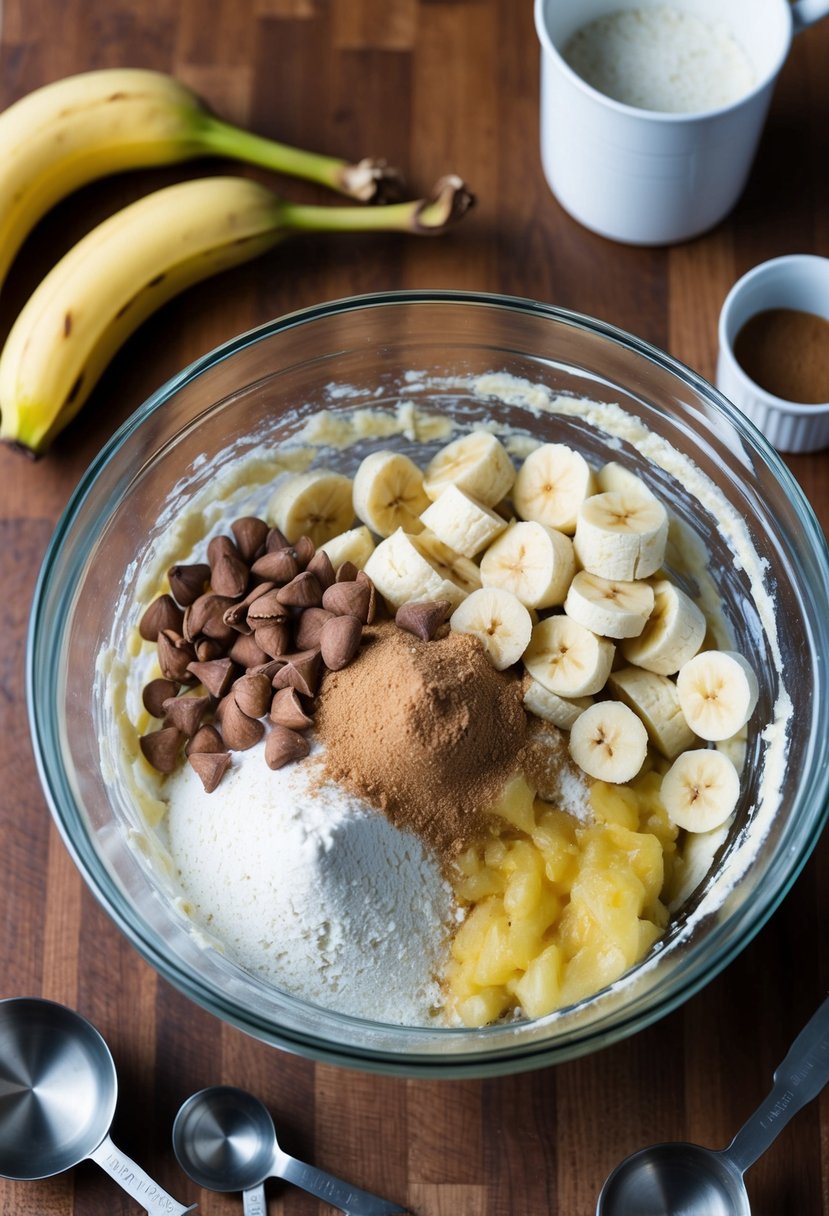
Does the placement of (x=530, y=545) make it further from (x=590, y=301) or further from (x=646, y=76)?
(x=646, y=76)

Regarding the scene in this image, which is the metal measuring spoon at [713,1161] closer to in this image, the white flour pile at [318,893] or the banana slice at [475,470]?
the white flour pile at [318,893]

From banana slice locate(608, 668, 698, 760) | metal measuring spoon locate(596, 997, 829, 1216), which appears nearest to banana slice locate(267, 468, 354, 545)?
banana slice locate(608, 668, 698, 760)

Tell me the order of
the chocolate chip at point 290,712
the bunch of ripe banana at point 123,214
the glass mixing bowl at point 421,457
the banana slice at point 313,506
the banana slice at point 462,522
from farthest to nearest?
the bunch of ripe banana at point 123,214 < the banana slice at point 313,506 < the banana slice at point 462,522 < the chocolate chip at point 290,712 < the glass mixing bowl at point 421,457

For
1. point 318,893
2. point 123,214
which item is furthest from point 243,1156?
point 123,214

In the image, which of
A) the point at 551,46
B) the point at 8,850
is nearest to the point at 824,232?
the point at 551,46

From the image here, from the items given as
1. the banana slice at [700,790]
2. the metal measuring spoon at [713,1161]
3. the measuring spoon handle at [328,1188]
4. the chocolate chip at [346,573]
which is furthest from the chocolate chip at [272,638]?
the metal measuring spoon at [713,1161]
